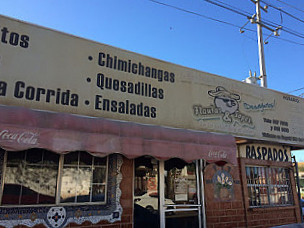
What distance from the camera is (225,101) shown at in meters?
8.18

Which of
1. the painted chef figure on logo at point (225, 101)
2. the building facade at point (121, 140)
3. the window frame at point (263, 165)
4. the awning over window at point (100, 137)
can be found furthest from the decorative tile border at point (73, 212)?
the window frame at point (263, 165)

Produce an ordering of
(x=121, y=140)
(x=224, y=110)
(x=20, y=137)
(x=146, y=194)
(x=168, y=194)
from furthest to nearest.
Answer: (x=224, y=110) → (x=168, y=194) → (x=146, y=194) → (x=121, y=140) → (x=20, y=137)

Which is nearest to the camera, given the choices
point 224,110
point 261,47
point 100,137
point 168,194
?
point 100,137

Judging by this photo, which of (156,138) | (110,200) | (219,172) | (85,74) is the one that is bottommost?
(110,200)

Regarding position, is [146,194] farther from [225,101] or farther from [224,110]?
[225,101]

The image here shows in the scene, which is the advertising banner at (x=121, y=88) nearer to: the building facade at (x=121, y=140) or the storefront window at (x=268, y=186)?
the building facade at (x=121, y=140)

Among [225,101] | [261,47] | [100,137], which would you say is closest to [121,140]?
[100,137]

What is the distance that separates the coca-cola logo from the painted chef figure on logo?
5.02 meters

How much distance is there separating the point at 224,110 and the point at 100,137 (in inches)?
164

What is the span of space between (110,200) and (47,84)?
2840 millimetres

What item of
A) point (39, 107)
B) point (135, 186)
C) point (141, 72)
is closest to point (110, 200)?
point (135, 186)

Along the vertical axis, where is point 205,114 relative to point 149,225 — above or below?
above

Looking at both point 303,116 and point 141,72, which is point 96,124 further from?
point 303,116

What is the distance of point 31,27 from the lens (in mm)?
5840
